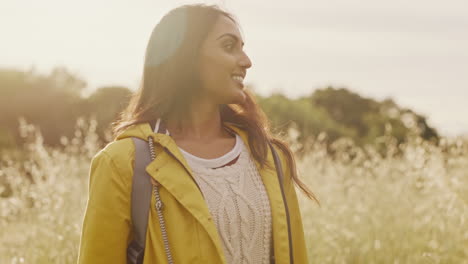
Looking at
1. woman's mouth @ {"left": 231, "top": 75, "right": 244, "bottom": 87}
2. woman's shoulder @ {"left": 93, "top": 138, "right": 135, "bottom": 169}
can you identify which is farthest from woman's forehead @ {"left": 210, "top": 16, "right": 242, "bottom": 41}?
woman's shoulder @ {"left": 93, "top": 138, "right": 135, "bottom": 169}

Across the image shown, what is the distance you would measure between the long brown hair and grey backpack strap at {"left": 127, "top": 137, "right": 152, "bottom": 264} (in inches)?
11.2

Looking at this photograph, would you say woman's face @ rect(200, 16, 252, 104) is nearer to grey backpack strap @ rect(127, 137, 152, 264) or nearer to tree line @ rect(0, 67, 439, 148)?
grey backpack strap @ rect(127, 137, 152, 264)

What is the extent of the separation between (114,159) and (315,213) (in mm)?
3722

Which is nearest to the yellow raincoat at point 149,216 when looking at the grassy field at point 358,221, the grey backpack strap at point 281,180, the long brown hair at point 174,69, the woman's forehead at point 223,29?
the long brown hair at point 174,69

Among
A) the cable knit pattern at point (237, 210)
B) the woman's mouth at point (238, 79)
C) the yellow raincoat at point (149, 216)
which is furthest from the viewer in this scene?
the woman's mouth at point (238, 79)

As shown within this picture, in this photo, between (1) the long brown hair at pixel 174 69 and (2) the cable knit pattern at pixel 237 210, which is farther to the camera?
(1) the long brown hair at pixel 174 69

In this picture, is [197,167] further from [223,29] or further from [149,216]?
[223,29]

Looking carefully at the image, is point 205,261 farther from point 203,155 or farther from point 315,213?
point 315,213

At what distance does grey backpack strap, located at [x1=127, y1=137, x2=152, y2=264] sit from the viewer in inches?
78.9

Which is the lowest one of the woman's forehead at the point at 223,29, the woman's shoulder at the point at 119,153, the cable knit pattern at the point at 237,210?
the cable knit pattern at the point at 237,210

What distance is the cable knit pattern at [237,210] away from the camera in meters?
2.14

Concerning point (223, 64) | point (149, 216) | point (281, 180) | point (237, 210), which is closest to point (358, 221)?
point (281, 180)

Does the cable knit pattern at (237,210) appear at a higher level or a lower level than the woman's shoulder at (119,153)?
lower

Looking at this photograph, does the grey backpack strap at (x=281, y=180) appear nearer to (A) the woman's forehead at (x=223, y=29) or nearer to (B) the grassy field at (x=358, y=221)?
(A) the woman's forehead at (x=223, y=29)
